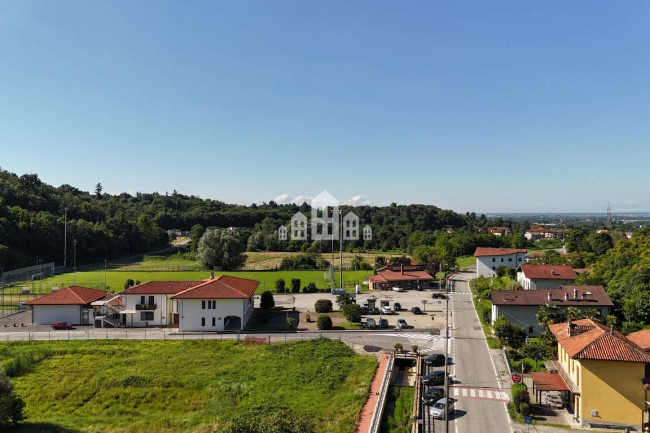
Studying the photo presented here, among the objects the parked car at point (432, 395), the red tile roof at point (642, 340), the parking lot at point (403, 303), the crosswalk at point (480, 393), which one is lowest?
the parking lot at point (403, 303)

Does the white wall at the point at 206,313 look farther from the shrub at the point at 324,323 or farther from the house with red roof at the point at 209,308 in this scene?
the shrub at the point at 324,323

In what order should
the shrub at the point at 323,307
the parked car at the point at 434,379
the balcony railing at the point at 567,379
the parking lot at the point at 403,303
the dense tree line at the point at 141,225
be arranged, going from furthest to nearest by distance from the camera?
1. the dense tree line at the point at 141,225
2. the shrub at the point at 323,307
3. the parking lot at the point at 403,303
4. the parked car at the point at 434,379
5. the balcony railing at the point at 567,379

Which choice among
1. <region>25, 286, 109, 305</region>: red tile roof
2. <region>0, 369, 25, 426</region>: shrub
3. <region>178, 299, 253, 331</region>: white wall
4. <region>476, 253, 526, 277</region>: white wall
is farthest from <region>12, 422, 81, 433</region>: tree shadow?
<region>476, 253, 526, 277</region>: white wall

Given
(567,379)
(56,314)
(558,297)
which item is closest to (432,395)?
(567,379)

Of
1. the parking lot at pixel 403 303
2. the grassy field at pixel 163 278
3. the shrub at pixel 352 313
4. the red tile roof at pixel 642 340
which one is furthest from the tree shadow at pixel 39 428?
the grassy field at pixel 163 278

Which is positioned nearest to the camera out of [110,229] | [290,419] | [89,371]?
[290,419]

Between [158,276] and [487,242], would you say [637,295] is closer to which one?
[158,276]

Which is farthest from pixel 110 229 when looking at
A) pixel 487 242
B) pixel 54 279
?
pixel 487 242

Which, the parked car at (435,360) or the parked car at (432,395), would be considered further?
the parked car at (435,360)
